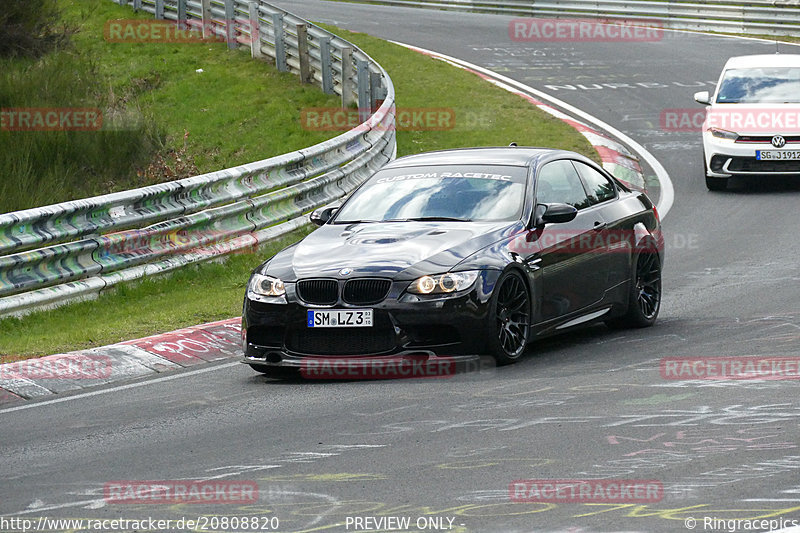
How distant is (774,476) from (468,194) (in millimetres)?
4554

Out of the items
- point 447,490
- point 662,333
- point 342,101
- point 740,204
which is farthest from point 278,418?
point 342,101

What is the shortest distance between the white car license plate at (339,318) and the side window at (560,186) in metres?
1.98

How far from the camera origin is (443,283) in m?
9.03

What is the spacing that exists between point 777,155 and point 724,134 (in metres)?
0.82

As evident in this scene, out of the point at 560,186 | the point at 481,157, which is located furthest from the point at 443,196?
the point at 560,186

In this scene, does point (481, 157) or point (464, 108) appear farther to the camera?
point (464, 108)

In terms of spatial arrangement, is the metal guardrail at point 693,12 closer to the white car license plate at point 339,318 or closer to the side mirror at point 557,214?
the side mirror at point 557,214

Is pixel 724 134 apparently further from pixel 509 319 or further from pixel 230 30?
pixel 230 30

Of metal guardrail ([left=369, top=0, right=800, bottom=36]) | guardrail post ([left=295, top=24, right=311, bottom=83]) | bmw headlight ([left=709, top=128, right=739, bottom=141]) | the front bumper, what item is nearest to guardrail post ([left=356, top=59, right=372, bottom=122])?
guardrail post ([left=295, top=24, right=311, bottom=83])

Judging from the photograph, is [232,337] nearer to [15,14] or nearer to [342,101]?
[342,101]

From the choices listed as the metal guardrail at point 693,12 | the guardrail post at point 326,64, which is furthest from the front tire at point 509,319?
the metal guardrail at point 693,12

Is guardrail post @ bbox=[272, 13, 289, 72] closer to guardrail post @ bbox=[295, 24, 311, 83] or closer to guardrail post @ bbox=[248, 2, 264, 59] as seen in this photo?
guardrail post @ bbox=[295, 24, 311, 83]

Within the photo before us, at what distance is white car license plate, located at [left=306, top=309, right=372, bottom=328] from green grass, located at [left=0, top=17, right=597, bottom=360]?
2.19 metres

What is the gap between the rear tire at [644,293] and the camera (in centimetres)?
1100
